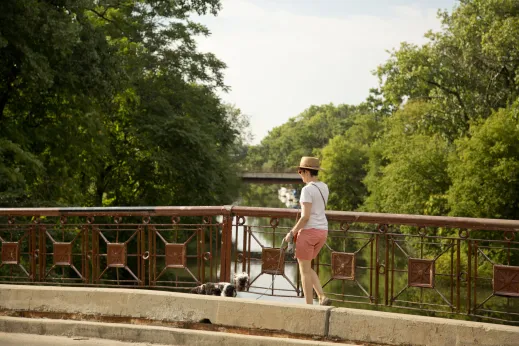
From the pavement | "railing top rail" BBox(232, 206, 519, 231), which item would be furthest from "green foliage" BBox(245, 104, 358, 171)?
the pavement

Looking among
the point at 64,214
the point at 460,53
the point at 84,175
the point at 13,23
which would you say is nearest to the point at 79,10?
the point at 13,23

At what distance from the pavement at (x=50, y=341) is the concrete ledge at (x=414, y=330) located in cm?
200

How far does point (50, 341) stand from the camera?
769cm

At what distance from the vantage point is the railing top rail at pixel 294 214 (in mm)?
7531

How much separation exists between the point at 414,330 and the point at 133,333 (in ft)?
9.26

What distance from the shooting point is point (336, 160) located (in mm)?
72500

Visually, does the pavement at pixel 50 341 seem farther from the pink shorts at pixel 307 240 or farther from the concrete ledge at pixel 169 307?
the pink shorts at pixel 307 240

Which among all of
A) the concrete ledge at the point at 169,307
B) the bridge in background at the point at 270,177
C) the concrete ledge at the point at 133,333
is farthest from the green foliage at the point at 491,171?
the bridge in background at the point at 270,177

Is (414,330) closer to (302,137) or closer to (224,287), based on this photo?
(224,287)

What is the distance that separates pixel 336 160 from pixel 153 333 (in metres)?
65.5

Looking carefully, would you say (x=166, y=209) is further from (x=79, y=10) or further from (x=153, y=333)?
(x=79, y=10)

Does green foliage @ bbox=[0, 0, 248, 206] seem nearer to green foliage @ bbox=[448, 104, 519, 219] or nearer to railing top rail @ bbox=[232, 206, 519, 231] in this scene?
green foliage @ bbox=[448, 104, 519, 219]

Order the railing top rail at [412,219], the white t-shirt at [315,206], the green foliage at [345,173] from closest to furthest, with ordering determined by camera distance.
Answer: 1. the railing top rail at [412,219]
2. the white t-shirt at [315,206]
3. the green foliage at [345,173]

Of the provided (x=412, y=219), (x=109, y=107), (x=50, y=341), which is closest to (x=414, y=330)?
(x=412, y=219)
